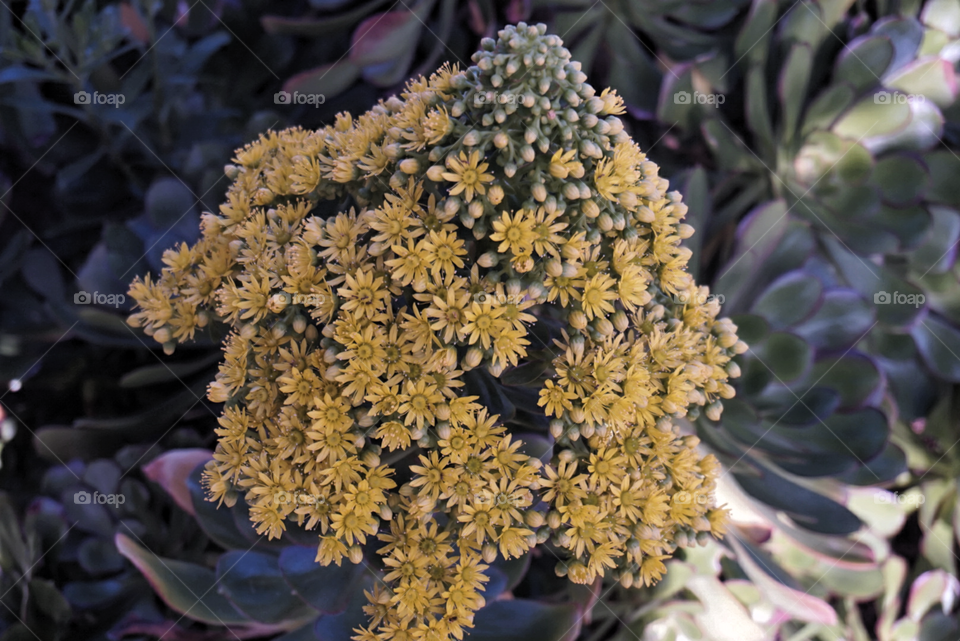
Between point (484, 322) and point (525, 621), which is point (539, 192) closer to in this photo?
point (484, 322)

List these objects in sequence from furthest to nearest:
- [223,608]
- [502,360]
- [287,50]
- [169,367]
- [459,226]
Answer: [287,50]
[169,367]
[223,608]
[459,226]
[502,360]

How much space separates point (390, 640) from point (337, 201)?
53cm

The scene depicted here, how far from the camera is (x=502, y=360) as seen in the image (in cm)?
65

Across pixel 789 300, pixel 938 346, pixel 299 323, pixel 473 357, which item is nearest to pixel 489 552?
pixel 473 357

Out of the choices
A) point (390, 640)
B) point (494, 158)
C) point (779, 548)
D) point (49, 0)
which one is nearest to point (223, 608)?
point (390, 640)

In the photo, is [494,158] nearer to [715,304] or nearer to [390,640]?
[715,304]
